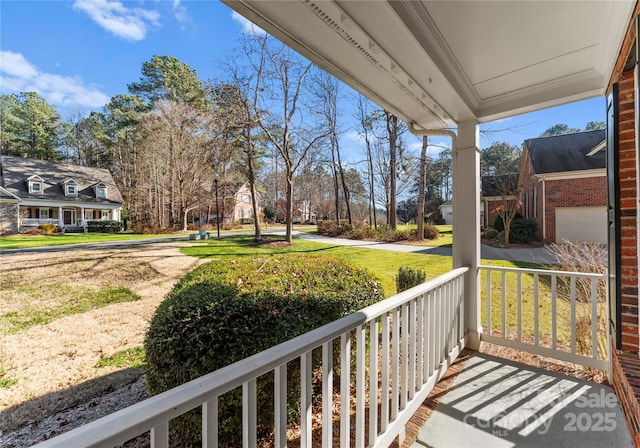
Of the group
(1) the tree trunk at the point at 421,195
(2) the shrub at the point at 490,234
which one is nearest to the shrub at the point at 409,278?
(1) the tree trunk at the point at 421,195

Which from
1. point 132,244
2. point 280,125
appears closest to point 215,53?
point 280,125

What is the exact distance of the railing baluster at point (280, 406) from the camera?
840mm

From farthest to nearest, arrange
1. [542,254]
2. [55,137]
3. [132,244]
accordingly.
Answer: [542,254] → [132,244] → [55,137]

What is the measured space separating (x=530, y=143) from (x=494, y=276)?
2.62 m

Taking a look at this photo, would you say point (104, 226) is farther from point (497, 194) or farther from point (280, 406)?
point (497, 194)

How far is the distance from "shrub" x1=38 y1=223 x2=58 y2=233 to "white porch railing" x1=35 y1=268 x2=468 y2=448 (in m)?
2.59

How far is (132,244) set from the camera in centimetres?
271

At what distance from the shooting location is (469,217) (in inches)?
99.5

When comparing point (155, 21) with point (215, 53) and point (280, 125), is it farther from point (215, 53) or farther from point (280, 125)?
point (280, 125)

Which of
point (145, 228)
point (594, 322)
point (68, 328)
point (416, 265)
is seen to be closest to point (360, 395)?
point (594, 322)

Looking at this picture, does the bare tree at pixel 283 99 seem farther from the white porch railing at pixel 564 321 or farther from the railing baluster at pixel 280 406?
the railing baluster at pixel 280 406

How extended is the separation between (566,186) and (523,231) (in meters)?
1.29

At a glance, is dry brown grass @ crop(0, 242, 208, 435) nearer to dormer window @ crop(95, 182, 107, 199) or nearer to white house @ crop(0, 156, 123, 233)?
white house @ crop(0, 156, 123, 233)

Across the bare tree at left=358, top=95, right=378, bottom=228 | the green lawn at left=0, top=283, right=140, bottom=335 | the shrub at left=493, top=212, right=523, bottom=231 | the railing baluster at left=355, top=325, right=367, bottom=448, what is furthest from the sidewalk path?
the railing baluster at left=355, top=325, right=367, bottom=448
